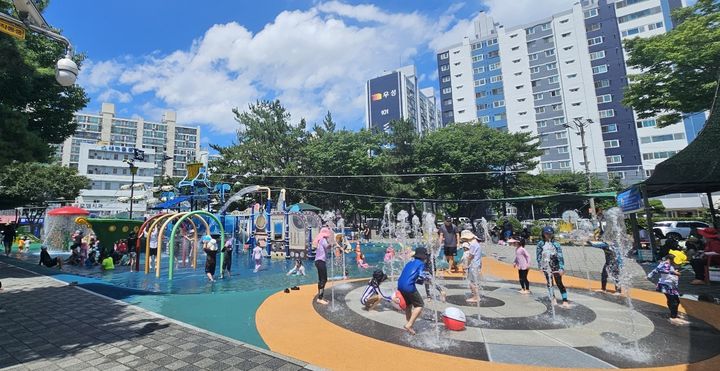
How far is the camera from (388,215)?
Answer: 1626 inches

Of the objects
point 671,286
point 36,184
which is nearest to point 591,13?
point 671,286

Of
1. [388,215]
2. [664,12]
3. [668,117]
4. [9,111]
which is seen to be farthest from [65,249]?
[664,12]

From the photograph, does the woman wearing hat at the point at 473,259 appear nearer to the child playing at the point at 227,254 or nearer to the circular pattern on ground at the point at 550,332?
the circular pattern on ground at the point at 550,332

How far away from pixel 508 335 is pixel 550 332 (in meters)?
0.86

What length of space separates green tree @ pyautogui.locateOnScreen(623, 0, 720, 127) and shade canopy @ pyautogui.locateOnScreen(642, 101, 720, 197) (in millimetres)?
3295

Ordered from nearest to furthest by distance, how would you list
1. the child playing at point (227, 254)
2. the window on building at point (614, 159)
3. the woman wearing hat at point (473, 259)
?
the woman wearing hat at point (473, 259) → the child playing at point (227, 254) → the window on building at point (614, 159)

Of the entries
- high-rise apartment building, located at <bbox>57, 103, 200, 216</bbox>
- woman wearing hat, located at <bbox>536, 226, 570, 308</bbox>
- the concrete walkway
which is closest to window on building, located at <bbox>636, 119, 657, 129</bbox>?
woman wearing hat, located at <bbox>536, 226, 570, 308</bbox>

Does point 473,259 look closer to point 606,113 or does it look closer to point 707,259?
point 707,259

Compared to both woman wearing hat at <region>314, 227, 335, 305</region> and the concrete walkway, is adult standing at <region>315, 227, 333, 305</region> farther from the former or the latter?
the concrete walkway

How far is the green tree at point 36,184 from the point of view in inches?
1180

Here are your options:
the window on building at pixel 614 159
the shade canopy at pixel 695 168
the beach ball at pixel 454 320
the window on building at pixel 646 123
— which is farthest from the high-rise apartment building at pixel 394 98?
the beach ball at pixel 454 320

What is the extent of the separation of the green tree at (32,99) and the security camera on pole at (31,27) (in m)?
3.80

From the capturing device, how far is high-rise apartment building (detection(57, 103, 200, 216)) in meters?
66.7

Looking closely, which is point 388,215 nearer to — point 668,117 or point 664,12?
point 668,117
